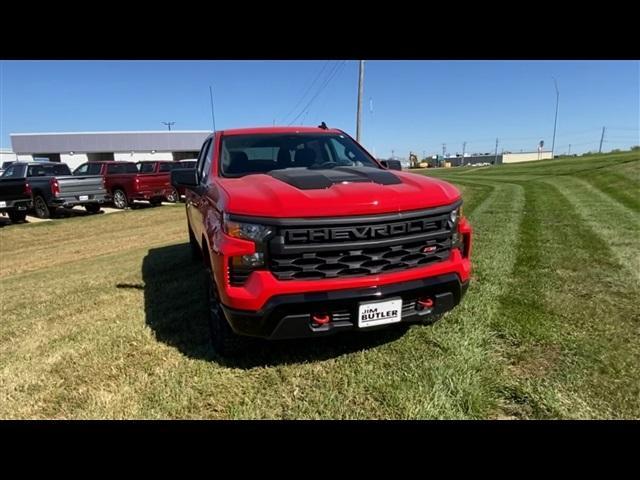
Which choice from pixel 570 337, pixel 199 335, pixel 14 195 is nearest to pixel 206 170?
pixel 199 335

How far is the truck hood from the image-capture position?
2.45 meters

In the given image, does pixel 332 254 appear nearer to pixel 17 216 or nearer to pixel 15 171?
pixel 17 216

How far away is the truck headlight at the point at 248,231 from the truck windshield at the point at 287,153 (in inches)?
43.6

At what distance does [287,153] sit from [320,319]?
202 centimetres

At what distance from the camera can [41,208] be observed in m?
14.1

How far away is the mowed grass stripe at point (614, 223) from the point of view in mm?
5314

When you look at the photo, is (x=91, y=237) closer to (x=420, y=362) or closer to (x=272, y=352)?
(x=272, y=352)

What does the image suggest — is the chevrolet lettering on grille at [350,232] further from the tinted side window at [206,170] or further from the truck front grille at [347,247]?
the tinted side window at [206,170]

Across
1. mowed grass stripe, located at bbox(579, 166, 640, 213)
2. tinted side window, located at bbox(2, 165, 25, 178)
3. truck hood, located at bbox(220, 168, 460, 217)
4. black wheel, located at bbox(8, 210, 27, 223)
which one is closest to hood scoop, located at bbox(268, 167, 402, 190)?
truck hood, located at bbox(220, 168, 460, 217)

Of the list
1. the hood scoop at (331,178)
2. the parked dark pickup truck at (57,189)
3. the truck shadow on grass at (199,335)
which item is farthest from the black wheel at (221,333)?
the parked dark pickup truck at (57,189)

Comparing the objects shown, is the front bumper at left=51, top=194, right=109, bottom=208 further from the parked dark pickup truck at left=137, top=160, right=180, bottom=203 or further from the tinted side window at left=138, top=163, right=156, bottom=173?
the tinted side window at left=138, top=163, right=156, bottom=173
